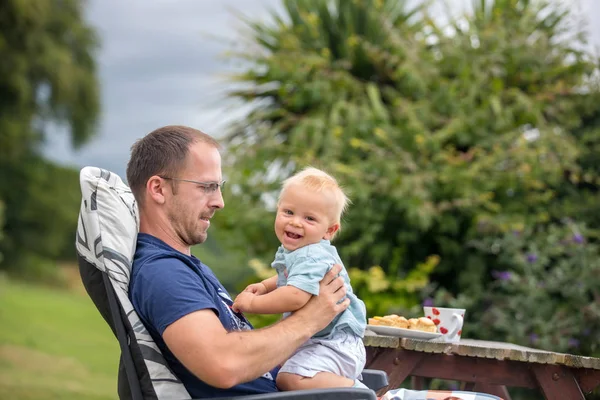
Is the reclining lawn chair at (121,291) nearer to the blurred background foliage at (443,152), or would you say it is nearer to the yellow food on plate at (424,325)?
the yellow food on plate at (424,325)

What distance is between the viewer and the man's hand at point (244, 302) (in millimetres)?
1964

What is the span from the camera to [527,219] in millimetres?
5598

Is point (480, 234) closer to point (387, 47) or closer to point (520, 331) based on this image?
point (520, 331)

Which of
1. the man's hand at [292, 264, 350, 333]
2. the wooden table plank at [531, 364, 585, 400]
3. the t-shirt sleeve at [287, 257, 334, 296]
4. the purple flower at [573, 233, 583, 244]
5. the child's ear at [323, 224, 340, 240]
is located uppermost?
the child's ear at [323, 224, 340, 240]

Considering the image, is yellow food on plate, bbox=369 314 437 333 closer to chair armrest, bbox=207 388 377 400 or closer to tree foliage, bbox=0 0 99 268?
chair armrest, bbox=207 388 377 400

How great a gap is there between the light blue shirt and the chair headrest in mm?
422

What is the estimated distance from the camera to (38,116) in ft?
51.0

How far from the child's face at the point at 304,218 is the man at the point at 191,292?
0.12m

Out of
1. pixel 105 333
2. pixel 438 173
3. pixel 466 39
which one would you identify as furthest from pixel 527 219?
pixel 105 333

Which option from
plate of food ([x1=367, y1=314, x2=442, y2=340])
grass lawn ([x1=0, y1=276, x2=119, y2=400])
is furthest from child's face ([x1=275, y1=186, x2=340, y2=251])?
grass lawn ([x1=0, y1=276, x2=119, y2=400])

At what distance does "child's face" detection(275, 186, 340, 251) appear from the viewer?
202cm

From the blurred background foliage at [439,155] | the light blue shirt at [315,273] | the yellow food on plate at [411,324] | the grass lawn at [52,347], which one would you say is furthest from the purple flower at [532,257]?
the grass lawn at [52,347]

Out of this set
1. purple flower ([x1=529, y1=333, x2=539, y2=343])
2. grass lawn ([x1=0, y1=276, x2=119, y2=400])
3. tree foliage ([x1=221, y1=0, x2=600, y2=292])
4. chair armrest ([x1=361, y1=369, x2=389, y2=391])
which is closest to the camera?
chair armrest ([x1=361, y1=369, x2=389, y2=391])

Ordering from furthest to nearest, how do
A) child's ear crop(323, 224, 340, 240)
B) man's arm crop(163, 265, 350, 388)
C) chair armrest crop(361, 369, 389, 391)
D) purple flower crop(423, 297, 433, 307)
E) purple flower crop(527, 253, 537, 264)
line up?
purple flower crop(423, 297, 433, 307) < purple flower crop(527, 253, 537, 264) < chair armrest crop(361, 369, 389, 391) < child's ear crop(323, 224, 340, 240) < man's arm crop(163, 265, 350, 388)
